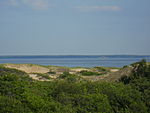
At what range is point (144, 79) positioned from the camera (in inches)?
640

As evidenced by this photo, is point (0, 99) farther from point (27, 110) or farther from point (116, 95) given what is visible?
point (116, 95)

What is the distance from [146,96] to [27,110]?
5.44 meters

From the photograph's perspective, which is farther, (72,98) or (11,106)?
(72,98)

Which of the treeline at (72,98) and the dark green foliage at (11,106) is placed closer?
the dark green foliage at (11,106)

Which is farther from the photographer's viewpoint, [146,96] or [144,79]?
[144,79]

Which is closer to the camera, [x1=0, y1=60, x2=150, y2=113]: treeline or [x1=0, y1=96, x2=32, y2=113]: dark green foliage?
[x1=0, y1=96, x2=32, y2=113]: dark green foliage

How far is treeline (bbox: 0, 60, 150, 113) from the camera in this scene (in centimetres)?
1167

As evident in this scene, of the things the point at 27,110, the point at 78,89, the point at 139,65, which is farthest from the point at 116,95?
the point at 139,65

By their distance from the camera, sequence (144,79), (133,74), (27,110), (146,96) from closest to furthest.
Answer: (27,110)
(146,96)
(144,79)
(133,74)

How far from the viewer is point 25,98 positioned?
12.3m

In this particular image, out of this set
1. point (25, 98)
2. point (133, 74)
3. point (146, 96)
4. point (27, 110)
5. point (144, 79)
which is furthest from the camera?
point (133, 74)

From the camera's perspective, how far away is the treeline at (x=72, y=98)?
1167cm

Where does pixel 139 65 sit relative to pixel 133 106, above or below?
above

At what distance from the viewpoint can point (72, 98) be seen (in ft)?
42.5
